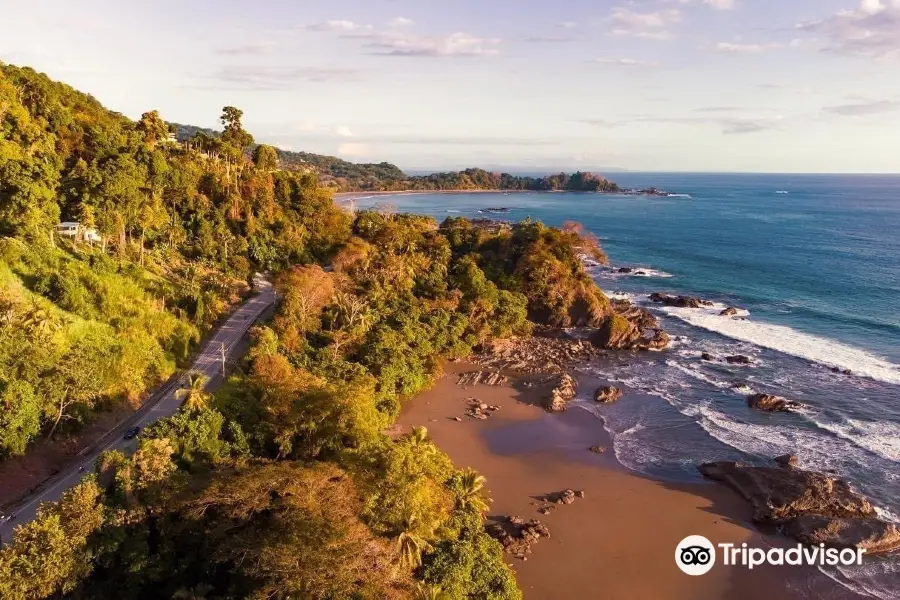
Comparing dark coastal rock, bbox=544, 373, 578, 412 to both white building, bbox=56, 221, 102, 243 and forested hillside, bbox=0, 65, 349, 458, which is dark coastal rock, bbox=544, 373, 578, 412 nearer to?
forested hillside, bbox=0, 65, 349, 458

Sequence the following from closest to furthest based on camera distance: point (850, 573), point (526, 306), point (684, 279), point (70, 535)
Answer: point (70, 535)
point (850, 573)
point (526, 306)
point (684, 279)

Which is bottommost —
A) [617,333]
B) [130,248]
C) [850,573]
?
[850,573]

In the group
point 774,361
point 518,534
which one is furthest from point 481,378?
point 774,361

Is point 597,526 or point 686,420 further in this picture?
point 686,420

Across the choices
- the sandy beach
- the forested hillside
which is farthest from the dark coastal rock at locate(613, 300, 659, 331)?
the forested hillside

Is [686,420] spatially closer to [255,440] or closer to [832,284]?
[255,440]

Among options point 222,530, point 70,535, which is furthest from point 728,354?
point 70,535

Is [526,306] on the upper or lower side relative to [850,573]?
upper

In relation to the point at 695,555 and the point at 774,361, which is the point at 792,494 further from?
the point at 774,361
